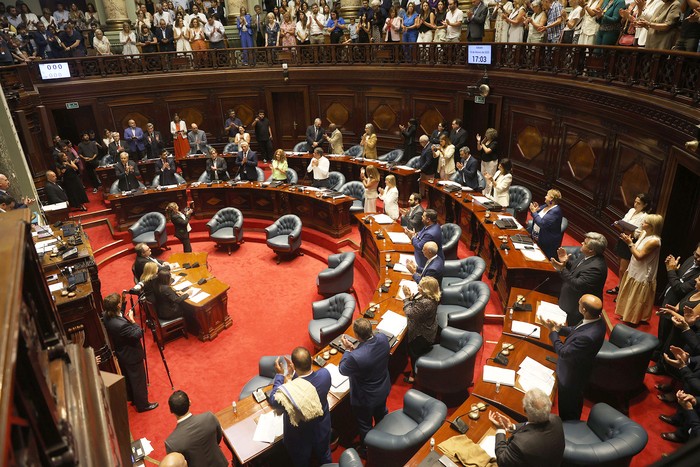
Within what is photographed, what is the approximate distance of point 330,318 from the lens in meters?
7.08

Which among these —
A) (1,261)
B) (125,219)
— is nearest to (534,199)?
(125,219)

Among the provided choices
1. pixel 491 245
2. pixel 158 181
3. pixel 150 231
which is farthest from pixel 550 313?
pixel 158 181

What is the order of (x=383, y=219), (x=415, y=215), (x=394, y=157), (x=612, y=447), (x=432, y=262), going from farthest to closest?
(x=394, y=157) → (x=383, y=219) → (x=415, y=215) → (x=432, y=262) → (x=612, y=447)

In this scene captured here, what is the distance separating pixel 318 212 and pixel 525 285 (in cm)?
516

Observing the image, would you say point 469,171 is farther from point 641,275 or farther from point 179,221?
point 179,221

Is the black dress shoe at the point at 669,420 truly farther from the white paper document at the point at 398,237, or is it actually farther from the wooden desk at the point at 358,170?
the wooden desk at the point at 358,170

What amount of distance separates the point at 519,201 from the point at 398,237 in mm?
2824

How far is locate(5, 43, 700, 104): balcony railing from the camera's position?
6.74 meters

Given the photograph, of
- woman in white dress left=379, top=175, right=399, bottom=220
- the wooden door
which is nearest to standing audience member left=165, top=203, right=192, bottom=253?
woman in white dress left=379, top=175, right=399, bottom=220

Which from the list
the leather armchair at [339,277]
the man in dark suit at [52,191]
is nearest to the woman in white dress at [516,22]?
the leather armchair at [339,277]

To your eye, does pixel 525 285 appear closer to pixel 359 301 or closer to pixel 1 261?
pixel 359 301

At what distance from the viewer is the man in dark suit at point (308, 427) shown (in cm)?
409

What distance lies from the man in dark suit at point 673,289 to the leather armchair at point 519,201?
3615 mm

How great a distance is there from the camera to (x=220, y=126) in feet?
51.2
